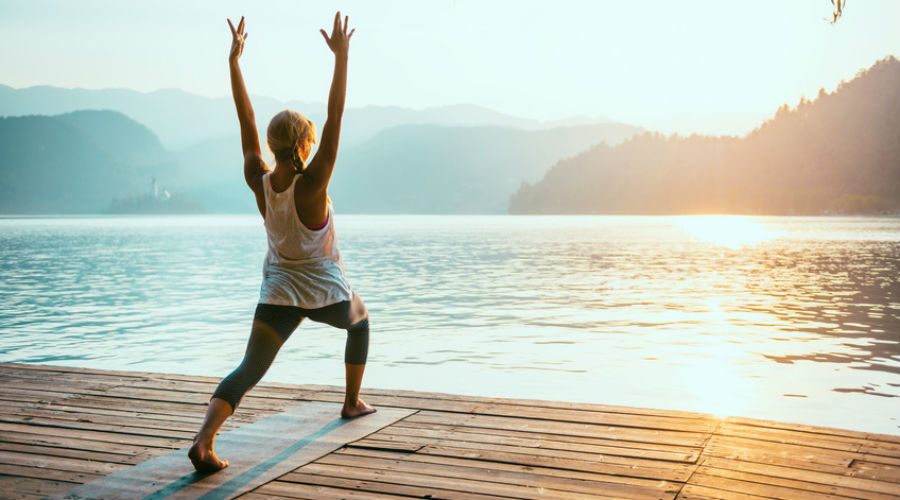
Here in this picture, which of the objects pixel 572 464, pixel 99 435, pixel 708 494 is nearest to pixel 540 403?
pixel 572 464

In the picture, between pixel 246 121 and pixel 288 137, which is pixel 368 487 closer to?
pixel 288 137

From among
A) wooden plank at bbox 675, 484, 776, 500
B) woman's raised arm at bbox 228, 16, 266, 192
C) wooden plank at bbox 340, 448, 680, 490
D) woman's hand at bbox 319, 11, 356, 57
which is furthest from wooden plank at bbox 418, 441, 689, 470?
woman's hand at bbox 319, 11, 356, 57

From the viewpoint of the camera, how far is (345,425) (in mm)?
4801

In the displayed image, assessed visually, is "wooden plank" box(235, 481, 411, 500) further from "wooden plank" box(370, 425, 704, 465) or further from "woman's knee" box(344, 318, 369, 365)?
"woman's knee" box(344, 318, 369, 365)

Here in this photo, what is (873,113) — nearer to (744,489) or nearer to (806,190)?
(806,190)

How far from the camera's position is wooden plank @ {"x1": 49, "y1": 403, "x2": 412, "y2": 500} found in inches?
145

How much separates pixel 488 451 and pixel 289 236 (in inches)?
59.4

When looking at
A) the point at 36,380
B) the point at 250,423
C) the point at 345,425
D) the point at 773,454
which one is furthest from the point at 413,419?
the point at 36,380

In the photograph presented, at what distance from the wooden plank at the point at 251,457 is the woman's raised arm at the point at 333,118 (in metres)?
1.41

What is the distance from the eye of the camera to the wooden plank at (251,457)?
3.69 m

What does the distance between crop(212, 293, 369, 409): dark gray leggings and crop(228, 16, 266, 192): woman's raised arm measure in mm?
607

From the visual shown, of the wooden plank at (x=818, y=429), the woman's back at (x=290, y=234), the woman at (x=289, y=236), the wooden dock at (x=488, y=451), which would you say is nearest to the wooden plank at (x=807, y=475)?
the wooden dock at (x=488, y=451)

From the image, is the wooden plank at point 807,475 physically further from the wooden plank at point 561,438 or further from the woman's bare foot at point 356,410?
the woman's bare foot at point 356,410

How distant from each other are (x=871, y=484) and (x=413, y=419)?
2.46 meters
